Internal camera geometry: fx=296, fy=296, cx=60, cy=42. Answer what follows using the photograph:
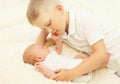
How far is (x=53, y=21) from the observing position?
129cm

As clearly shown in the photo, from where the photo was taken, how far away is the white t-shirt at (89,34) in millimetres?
1305

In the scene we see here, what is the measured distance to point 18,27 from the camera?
1.72 meters

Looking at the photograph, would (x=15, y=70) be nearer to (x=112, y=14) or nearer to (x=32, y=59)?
(x=32, y=59)

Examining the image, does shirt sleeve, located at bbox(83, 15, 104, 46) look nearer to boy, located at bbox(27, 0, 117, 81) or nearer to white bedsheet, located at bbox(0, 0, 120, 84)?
boy, located at bbox(27, 0, 117, 81)

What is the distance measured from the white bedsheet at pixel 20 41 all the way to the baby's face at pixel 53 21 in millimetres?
161

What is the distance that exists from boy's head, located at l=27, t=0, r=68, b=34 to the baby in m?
0.10

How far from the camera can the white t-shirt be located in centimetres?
130

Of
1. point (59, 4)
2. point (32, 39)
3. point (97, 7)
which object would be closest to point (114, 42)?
point (59, 4)

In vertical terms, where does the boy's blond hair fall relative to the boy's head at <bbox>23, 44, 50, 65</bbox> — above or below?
above

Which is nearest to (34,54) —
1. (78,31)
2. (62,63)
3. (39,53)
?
(39,53)

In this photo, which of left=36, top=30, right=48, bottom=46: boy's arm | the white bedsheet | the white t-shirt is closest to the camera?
the white bedsheet

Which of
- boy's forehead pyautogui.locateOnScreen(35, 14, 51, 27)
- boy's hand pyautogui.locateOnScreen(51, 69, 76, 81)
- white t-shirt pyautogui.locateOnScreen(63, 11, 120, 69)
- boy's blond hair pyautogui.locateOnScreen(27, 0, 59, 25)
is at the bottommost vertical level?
boy's hand pyautogui.locateOnScreen(51, 69, 76, 81)

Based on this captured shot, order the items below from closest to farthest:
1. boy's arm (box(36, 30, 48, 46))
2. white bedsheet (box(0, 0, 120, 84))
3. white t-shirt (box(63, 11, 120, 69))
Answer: white bedsheet (box(0, 0, 120, 84)), white t-shirt (box(63, 11, 120, 69)), boy's arm (box(36, 30, 48, 46))

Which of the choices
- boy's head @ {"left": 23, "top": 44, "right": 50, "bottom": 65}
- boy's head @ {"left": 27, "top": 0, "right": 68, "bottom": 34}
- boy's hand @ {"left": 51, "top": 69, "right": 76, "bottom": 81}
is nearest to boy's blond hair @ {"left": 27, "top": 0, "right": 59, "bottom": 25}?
boy's head @ {"left": 27, "top": 0, "right": 68, "bottom": 34}
